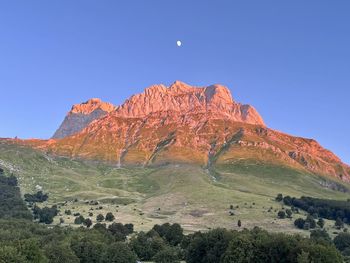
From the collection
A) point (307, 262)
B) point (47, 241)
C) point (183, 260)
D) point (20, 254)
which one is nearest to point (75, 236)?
point (47, 241)

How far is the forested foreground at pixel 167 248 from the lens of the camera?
105m

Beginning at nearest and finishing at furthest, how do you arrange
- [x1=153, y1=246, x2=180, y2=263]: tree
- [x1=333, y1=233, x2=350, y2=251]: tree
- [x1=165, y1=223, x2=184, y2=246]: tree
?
[x1=153, y1=246, x2=180, y2=263]: tree < [x1=165, y1=223, x2=184, y2=246]: tree < [x1=333, y1=233, x2=350, y2=251]: tree

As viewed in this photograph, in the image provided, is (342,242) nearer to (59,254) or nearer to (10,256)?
(59,254)

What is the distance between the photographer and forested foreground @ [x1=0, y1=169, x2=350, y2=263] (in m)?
105

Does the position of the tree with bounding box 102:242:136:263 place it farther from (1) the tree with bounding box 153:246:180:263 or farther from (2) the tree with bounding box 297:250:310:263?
(2) the tree with bounding box 297:250:310:263

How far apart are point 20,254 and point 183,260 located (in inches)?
2377

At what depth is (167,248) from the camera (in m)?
137

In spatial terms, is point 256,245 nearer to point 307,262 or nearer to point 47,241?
point 307,262

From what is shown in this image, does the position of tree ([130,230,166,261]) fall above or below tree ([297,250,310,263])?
below

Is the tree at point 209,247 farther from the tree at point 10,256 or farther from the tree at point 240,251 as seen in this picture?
the tree at point 10,256

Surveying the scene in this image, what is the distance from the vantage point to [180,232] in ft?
574

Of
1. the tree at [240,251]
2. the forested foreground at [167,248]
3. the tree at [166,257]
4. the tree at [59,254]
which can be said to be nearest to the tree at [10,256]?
the forested foreground at [167,248]

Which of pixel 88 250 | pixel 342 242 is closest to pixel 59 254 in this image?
pixel 88 250

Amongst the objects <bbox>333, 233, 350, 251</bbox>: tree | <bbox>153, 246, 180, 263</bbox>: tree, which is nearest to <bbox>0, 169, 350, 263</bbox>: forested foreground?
<bbox>153, 246, 180, 263</bbox>: tree
